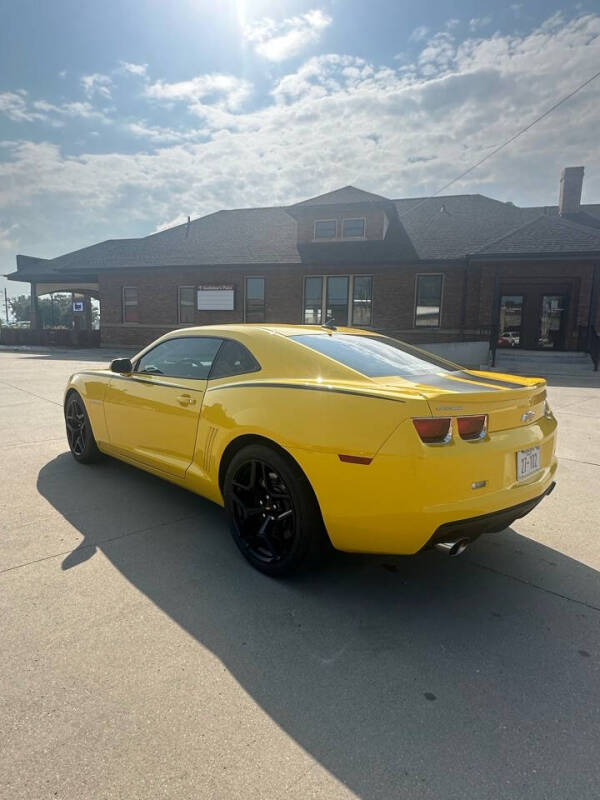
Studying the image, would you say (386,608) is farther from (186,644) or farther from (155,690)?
(155,690)

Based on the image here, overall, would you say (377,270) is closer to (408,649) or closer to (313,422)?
(313,422)

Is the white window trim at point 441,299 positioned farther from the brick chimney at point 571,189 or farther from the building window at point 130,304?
the building window at point 130,304

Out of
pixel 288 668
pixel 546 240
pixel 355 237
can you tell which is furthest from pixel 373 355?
pixel 355 237

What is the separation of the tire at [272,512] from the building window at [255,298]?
19.1m

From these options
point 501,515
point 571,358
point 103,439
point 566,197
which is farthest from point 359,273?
point 501,515

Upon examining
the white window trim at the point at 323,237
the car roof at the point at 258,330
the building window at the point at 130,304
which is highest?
the white window trim at the point at 323,237

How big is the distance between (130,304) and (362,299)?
11.4 m

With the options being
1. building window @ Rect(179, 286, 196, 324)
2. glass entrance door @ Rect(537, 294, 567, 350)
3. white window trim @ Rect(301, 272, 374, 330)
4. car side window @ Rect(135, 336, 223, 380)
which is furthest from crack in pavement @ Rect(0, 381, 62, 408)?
glass entrance door @ Rect(537, 294, 567, 350)

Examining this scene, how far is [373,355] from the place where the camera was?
3.24 m

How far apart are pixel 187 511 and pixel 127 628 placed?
59.4 inches

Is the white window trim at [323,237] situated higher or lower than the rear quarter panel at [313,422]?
higher

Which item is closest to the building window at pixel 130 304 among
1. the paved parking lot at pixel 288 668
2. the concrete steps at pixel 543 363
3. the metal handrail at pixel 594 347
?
the concrete steps at pixel 543 363

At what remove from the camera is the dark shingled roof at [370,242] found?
1780cm

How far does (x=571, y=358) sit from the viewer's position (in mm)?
16578
